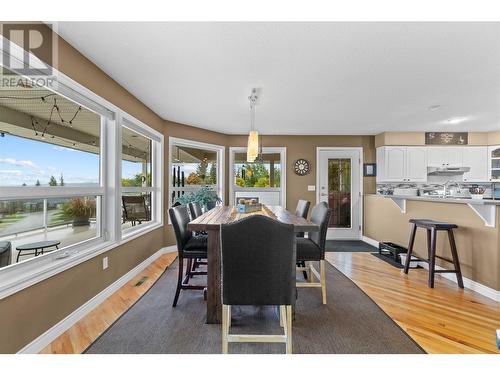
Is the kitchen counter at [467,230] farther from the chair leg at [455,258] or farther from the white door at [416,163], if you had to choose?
the white door at [416,163]

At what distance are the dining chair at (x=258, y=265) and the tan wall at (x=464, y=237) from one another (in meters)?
2.48

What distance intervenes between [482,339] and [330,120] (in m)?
3.41

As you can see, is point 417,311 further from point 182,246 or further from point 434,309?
point 182,246

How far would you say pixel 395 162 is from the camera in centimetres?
517

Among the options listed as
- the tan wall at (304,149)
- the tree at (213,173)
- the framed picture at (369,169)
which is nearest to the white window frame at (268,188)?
the tan wall at (304,149)

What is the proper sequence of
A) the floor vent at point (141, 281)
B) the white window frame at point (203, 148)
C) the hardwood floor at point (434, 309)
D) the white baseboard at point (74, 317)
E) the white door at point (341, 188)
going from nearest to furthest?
the white baseboard at point (74, 317) < the hardwood floor at point (434, 309) < the floor vent at point (141, 281) < the white window frame at point (203, 148) < the white door at point (341, 188)

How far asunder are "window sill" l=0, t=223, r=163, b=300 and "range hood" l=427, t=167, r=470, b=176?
591 cm

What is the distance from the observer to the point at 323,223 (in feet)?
7.72

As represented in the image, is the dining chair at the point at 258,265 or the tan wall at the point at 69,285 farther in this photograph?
the tan wall at the point at 69,285

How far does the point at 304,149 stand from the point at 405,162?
2.05 metres

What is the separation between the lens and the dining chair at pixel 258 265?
4.94 ft

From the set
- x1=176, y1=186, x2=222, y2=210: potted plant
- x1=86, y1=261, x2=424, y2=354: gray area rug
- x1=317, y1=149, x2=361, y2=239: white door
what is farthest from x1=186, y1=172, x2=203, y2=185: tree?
x1=317, y1=149, x2=361, y2=239: white door

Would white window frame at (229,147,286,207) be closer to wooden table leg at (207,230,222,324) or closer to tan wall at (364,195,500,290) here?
tan wall at (364,195,500,290)
